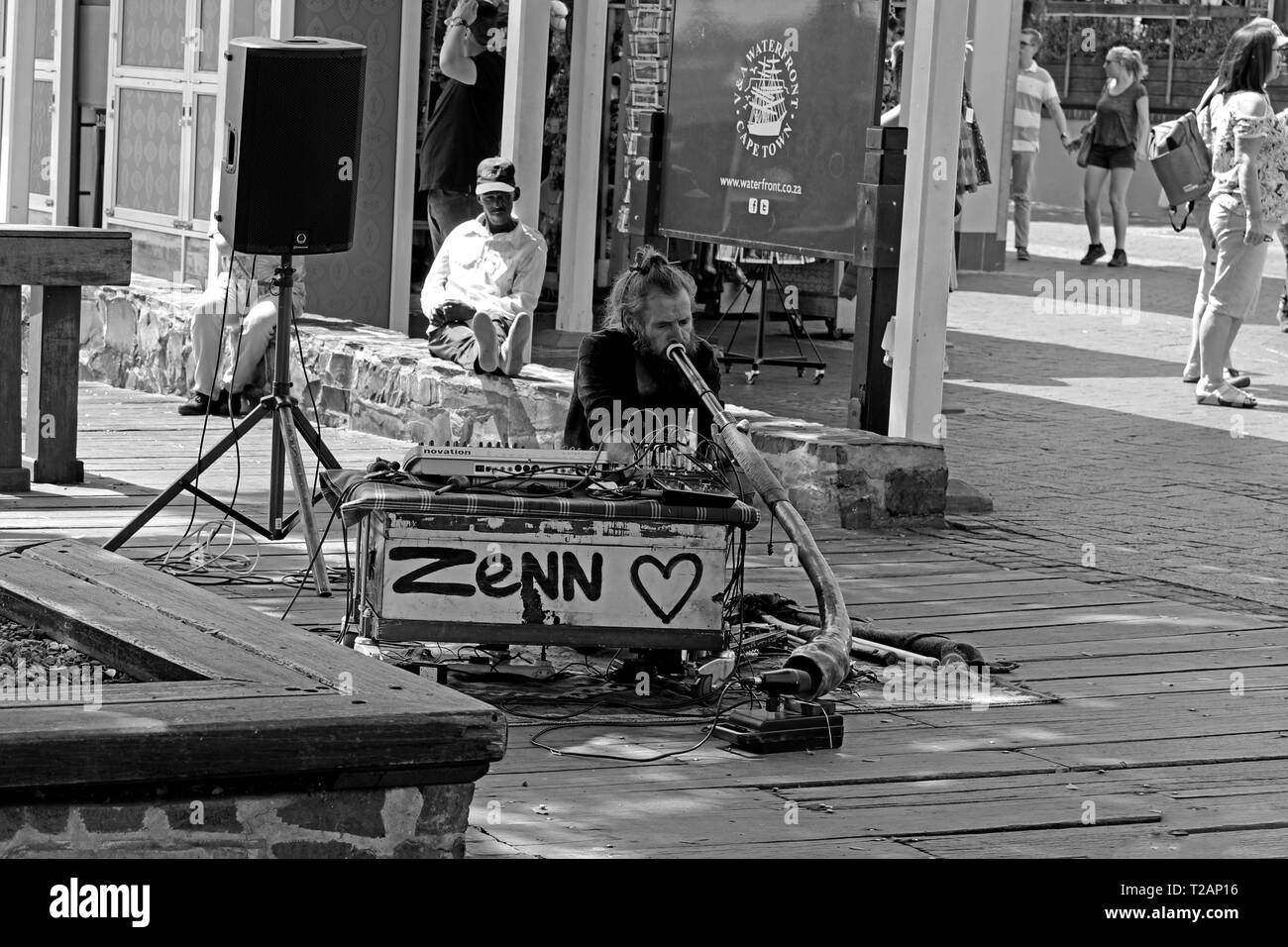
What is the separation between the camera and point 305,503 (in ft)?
21.1

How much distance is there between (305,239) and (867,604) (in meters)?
2.18

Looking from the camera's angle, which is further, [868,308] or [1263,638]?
[868,308]

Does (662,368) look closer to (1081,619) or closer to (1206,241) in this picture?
(1081,619)

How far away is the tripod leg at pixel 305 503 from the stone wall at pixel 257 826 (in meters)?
2.81

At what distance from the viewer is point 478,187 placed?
29.7 feet

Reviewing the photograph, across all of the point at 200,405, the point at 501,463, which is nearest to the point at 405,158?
the point at 200,405

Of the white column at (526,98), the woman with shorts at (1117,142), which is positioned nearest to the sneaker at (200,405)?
the white column at (526,98)

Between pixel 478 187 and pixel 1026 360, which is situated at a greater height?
pixel 478 187

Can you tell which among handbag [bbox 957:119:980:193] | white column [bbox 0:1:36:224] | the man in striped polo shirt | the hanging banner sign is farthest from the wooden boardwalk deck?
the man in striped polo shirt

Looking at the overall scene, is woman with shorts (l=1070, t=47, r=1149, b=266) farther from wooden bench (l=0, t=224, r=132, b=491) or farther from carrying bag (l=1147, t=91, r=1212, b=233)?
wooden bench (l=0, t=224, r=132, b=491)

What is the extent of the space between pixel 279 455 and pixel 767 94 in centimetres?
291

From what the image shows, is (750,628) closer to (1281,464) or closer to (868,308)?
(868,308)

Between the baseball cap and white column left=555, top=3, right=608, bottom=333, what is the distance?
89.3 inches

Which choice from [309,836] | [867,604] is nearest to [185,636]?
[309,836]
